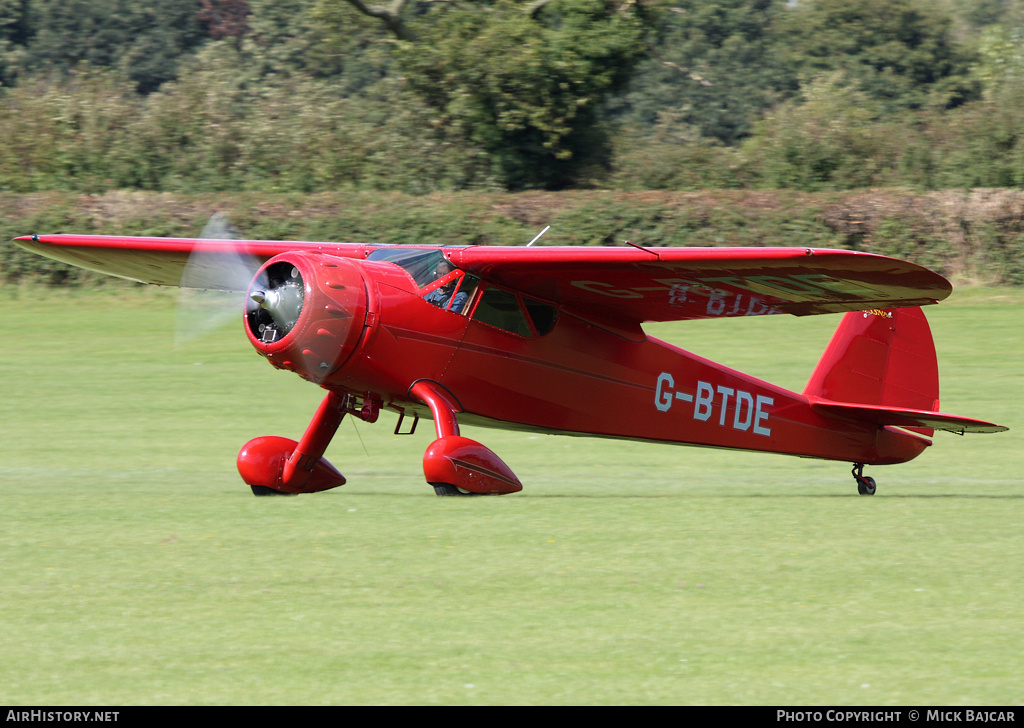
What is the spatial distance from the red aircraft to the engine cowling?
0.5 inches

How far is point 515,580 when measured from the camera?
776 centimetres

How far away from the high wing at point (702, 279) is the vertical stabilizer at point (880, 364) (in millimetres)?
2312

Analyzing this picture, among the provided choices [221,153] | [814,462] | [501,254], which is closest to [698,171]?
[221,153]

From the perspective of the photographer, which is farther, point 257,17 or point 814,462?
point 257,17

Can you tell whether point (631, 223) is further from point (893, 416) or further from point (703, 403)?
point (703, 403)

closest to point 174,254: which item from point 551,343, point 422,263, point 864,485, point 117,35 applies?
point 422,263

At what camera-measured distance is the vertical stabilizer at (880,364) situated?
517 inches

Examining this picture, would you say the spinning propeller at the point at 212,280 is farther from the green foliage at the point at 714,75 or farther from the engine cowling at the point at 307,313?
the green foliage at the point at 714,75

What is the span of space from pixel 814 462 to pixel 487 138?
20.9 m

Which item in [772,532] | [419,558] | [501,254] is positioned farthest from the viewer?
[501,254]

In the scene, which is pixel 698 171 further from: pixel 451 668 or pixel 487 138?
pixel 451 668

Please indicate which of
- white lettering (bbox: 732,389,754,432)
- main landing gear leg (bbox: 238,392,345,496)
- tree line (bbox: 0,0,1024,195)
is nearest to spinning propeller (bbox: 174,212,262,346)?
main landing gear leg (bbox: 238,392,345,496)

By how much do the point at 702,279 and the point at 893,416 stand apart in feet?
11.8

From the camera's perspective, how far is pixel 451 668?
596 centimetres
